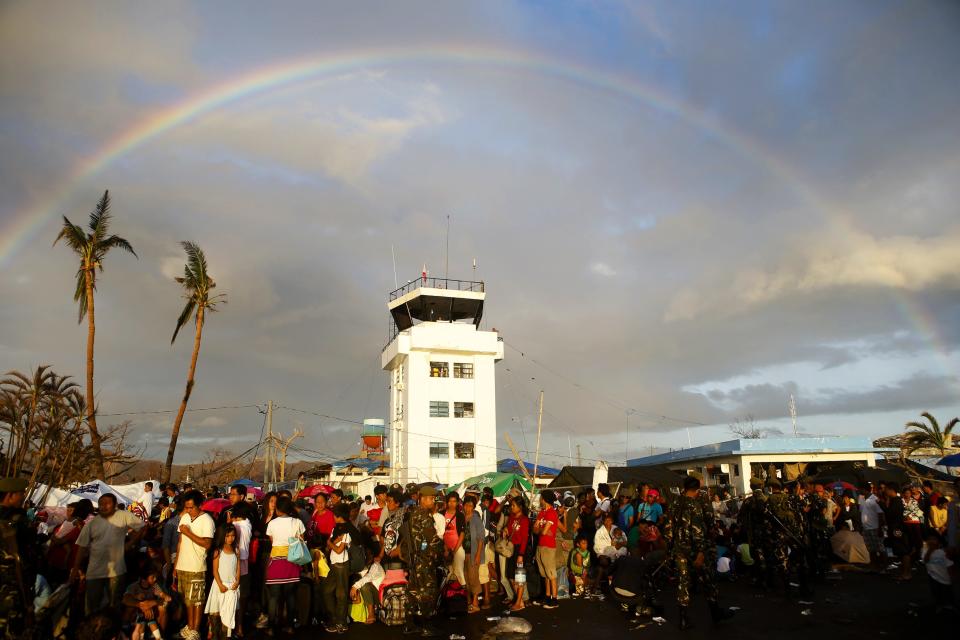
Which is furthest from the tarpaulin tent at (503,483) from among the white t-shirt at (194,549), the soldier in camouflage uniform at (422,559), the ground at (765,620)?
the white t-shirt at (194,549)

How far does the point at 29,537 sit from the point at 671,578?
11342 millimetres

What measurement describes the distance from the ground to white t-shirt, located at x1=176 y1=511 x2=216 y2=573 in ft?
5.89

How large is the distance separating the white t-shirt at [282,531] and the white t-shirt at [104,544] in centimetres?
187

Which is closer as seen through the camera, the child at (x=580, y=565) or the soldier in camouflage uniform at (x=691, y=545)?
the soldier in camouflage uniform at (x=691, y=545)

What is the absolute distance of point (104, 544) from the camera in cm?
805

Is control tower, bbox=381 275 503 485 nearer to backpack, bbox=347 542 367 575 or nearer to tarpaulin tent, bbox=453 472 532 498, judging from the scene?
tarpaulin tent, bbox=453 472 532 498

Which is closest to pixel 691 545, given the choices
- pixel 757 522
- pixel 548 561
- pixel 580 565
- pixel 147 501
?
pixel 757 522

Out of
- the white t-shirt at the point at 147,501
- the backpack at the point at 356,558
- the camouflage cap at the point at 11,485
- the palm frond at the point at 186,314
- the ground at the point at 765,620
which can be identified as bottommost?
the ground at the point at 765,620

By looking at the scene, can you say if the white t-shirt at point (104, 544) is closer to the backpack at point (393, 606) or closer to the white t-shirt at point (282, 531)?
the white t-shirt at point (282, 531)

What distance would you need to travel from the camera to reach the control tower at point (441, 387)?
143 ft

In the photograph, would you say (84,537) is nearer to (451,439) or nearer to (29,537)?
(29,537)

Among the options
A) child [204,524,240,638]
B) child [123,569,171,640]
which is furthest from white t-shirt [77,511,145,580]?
child [204,524,240,638]

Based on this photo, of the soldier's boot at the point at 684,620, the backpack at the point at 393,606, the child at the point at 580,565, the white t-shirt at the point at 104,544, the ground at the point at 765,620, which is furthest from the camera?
the child at the point at 580,565

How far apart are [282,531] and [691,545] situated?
5825 millimetres
